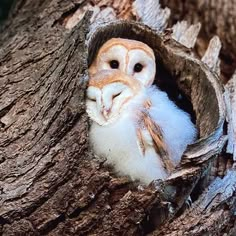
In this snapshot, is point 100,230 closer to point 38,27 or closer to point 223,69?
point 38,27

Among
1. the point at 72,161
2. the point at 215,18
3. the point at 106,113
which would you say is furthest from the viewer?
the point at 215,18

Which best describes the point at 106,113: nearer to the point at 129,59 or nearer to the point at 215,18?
the point at 129,59

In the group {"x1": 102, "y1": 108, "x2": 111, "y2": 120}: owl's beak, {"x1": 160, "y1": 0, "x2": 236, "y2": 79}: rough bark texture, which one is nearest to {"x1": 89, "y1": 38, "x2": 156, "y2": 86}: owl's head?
{"x1": 102, "y1": 108, "x2": 111, "y2": 120}: owl's beak

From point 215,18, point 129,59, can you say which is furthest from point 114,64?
point 215,18

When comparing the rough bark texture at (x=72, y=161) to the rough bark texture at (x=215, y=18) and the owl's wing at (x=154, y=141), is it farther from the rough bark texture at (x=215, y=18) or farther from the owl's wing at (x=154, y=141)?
the rough bark texture at (x=215, y=18)

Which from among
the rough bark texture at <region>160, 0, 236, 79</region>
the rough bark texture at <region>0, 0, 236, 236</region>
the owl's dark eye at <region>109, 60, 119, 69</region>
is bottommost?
the rough bark texture at <region>0, 0, 236, 236</region>

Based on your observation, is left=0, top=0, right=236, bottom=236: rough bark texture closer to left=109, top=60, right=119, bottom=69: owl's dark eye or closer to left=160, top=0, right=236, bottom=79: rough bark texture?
left=109, top=60, right=119, bottom=69: owl's dark eye

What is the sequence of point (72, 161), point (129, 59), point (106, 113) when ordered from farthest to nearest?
point (129, 59) → point (106, 113) → point (72, 161)
